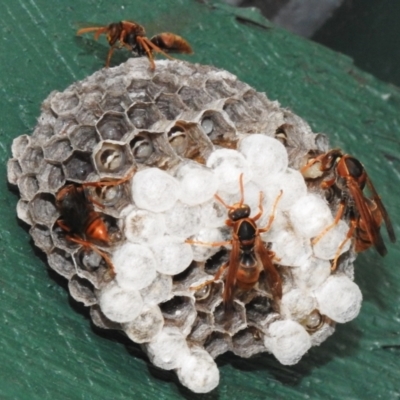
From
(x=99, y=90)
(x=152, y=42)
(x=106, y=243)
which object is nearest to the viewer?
(x=106, y=243)

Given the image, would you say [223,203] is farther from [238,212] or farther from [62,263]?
[62,263]

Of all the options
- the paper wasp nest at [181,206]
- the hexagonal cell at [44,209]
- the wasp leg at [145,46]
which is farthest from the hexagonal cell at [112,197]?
the wasp leg at [145,46]

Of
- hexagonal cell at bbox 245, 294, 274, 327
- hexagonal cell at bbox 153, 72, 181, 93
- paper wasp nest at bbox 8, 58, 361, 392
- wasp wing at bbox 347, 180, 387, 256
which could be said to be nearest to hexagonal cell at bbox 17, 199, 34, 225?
paper wasp nest at bbox 8, 58, 361, 392

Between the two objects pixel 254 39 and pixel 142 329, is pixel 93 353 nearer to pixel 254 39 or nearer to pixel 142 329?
pixel 142 329

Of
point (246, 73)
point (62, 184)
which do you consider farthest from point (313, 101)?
point (62, 184)

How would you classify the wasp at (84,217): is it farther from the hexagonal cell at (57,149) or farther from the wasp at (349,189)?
the wasp at (349,189)

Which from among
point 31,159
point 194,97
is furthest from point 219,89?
point 31,159
